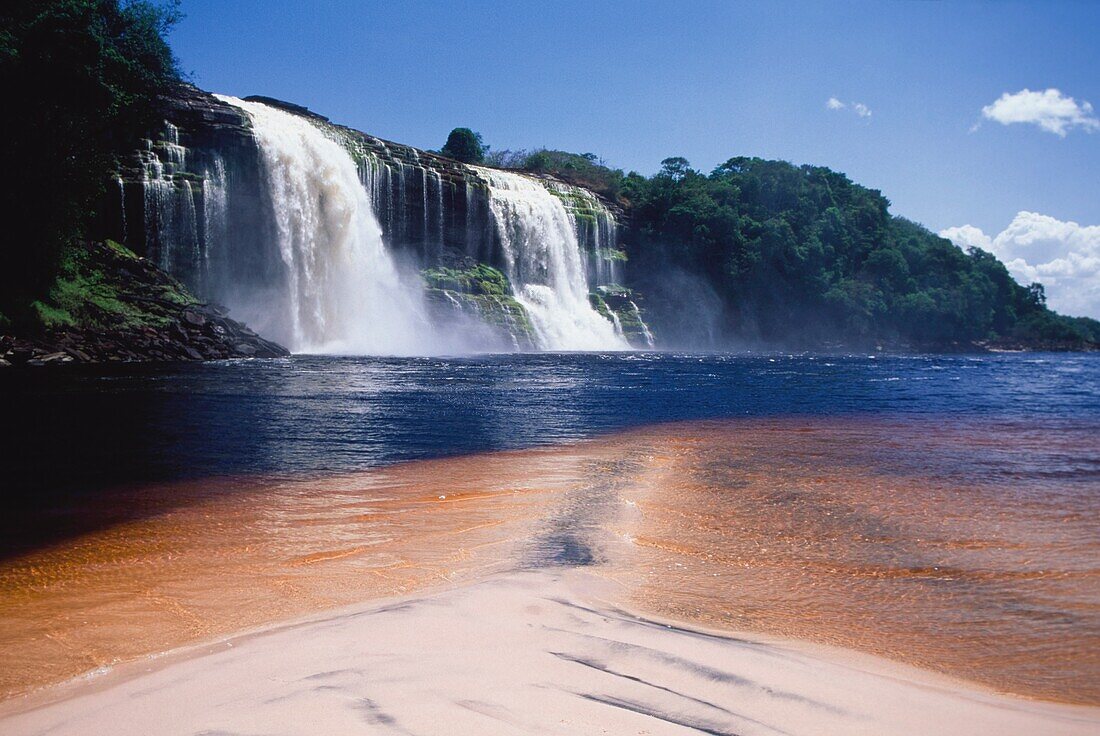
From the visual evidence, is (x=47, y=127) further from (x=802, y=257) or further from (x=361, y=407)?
(x=802, y=257)

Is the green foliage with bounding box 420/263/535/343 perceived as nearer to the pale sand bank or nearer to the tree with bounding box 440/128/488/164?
the tree with bounding box 440/128/488/164

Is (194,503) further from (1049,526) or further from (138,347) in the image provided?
(138,347)

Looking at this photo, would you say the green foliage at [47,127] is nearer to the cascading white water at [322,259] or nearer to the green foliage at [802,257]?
the cascading white water at [322,259]

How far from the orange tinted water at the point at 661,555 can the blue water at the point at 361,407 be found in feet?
5.63

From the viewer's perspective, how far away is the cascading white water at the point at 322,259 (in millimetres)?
33531

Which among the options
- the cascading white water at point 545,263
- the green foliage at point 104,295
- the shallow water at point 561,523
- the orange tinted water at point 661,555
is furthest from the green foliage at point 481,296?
the orange tinted water at point 661,555

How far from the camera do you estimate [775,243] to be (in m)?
65.6

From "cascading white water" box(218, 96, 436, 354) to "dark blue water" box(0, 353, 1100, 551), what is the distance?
289 inches

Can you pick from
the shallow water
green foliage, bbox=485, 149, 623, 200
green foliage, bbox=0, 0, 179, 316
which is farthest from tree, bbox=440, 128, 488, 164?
the shallow water

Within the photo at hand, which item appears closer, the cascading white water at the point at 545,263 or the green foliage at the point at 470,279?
the green foliage at the point at 470,279

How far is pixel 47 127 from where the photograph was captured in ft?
78.6

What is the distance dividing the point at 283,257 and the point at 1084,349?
103742 millimetres

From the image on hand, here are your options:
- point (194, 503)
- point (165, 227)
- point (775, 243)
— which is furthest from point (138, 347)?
point (775, 243)

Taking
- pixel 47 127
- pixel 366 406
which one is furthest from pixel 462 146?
pixel 366 406
